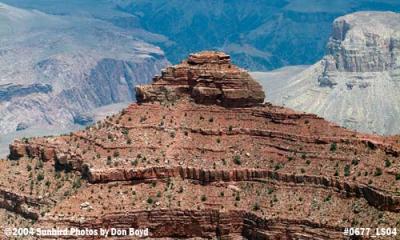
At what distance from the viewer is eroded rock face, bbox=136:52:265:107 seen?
104 metres

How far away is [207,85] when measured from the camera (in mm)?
104562

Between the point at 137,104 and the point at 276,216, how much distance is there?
20.5 m

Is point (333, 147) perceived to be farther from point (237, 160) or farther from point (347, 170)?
point (237, 160)

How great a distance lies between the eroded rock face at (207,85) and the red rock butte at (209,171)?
0.08 meters

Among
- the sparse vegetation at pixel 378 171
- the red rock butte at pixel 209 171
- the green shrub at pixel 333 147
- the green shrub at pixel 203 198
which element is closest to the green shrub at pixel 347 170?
the red rock butte at pixel 209 171

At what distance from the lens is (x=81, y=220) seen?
93.6 metres

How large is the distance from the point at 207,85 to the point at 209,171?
33.5ft

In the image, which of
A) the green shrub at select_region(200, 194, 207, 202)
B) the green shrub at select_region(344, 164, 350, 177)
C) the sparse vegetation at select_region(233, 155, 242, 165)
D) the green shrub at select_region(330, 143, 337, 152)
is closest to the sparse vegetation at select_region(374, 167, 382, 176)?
the green shrub at select_region(344, 164, 350, 177)

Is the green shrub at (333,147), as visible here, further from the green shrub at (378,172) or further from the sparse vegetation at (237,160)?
the sparse vegetation at (237,160)

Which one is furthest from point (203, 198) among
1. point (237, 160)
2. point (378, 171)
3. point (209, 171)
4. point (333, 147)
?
point (378, 171)

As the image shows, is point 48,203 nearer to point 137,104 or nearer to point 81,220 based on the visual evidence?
point 81,220

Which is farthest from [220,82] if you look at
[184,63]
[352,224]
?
[352,224]

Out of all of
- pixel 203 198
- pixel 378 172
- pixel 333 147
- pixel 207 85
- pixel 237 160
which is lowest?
pixel 203 198

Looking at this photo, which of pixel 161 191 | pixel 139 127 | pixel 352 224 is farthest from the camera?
pixel 139 127
